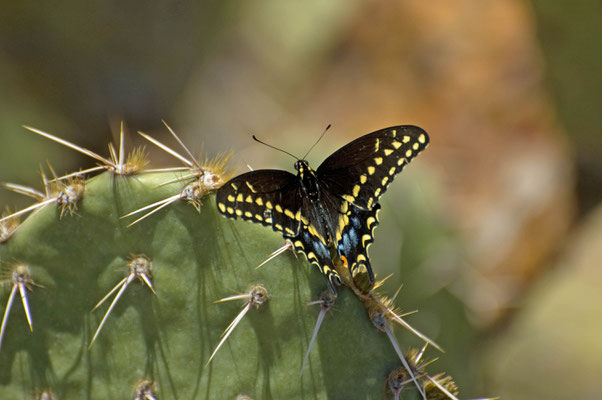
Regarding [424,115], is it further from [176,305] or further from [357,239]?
[176,305]

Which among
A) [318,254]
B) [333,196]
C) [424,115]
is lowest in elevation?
[318,254]

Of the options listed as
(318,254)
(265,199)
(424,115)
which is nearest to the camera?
(318,254)

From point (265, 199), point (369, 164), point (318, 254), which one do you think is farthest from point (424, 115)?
point (318, 254)

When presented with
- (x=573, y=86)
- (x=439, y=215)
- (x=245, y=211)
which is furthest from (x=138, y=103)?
(x=245, y=211)

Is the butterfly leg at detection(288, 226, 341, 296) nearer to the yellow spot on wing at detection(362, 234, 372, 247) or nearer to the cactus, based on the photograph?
the cactus

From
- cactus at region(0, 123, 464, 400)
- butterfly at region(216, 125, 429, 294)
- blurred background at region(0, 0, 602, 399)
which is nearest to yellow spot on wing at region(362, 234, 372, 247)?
butterfly at region(216, 125, 429, 294)

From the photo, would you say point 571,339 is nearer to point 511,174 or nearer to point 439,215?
point 439,215

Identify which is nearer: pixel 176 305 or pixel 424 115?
pixel 176 305
